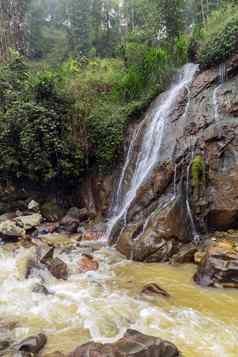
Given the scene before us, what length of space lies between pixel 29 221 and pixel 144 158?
3750mm

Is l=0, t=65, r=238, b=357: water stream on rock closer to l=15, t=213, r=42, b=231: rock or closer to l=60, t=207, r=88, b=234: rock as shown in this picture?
l=15, t=213, r=42, b=231: rock

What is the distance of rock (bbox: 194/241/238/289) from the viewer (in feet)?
19.3

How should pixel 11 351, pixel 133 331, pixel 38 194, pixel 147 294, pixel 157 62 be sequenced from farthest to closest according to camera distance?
pixel 157 62 < pixel 38 194 < pixel 147 294 < pixel 133 331 < pixel 11 351

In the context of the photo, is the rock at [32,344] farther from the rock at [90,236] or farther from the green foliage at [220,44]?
the green foliage at [220,44]

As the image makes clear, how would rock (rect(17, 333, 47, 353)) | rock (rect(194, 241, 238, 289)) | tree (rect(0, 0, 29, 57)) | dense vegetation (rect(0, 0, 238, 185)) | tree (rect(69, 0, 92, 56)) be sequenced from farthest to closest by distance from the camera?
tree (rect(69, 0, 92, 56)), tree (rect(0, 0, 29, 57)), dense vegetation (rect(0, 0, 238, 185)), rock (rect(194, 241, 238, 289)), rock (rect(17, 333, 47, 353))

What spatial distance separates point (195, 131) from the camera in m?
9.21

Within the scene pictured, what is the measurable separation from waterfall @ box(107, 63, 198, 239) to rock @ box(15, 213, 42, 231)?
85.0 inches

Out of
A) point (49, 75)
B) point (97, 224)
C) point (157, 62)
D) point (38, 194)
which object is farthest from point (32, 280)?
point (157, 62)

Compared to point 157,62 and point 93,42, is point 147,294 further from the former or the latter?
point 93,42

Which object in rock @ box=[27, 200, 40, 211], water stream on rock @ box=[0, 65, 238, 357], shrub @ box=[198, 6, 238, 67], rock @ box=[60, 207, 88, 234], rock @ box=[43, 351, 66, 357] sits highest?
shrub @ box=[198, 6, 238, 67]

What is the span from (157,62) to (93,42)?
49.6ft

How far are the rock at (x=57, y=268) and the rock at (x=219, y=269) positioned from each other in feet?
7.89

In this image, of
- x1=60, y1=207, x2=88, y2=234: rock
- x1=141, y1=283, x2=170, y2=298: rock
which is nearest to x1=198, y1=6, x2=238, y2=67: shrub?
x1=60, y1=207, x2=88, y2=234: rock

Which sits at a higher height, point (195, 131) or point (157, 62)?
point (157, 62)
